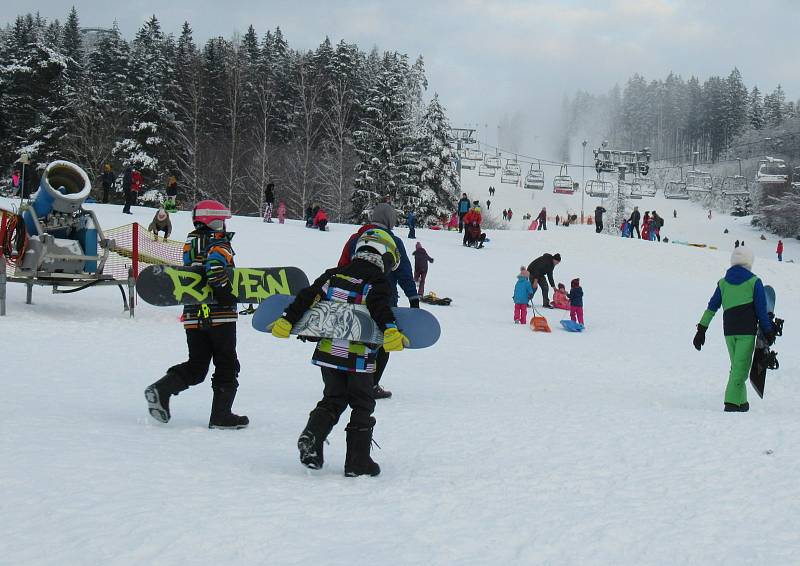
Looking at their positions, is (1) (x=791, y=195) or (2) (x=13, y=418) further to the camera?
(1) (x=791, y=195)

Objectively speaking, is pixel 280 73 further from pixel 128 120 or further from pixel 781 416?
pixel 781 416

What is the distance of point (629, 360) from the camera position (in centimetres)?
1349

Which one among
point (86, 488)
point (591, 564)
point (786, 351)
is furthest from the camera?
point (786, 351)

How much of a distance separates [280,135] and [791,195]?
4962 cm

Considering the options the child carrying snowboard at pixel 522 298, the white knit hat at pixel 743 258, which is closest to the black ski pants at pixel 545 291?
the child carrying snowboard at pixel 522 298

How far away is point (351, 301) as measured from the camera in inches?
192

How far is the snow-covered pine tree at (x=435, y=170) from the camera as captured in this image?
5100cm

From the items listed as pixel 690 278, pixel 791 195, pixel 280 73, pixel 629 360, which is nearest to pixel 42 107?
pixel 280 73

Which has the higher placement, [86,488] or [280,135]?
[280,135]

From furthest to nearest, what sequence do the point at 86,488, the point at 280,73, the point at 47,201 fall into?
1. the point at 280,73
2. the point at 47,201
3. the point at 86,488

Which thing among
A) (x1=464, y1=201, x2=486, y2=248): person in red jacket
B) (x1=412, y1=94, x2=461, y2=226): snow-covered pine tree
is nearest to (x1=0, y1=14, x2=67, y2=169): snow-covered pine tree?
(x1=412, y1=94, x2=461, y2=226): snow-covered pine tree

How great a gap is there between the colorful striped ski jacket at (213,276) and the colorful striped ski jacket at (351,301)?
1134 millimetres

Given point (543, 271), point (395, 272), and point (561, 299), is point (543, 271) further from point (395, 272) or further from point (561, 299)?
point (395, 272)

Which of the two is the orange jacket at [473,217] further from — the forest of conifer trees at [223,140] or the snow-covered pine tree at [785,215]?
the snow-covered pine tree at [785,215]
